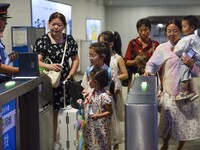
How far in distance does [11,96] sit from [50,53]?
5.77 feet

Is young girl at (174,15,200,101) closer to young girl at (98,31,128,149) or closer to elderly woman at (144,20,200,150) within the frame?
elderly woman at (144,20,200,150)

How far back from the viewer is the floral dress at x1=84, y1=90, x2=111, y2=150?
10.1 feet

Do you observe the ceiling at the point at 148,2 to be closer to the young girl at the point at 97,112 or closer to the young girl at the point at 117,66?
the young girl at the point at 117,66

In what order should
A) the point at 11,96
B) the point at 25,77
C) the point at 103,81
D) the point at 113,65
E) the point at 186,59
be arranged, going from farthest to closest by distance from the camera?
the point at 113,65 → the point at 186,59 → the point at 103,81 → the point at 25,77 → the point at 11,96

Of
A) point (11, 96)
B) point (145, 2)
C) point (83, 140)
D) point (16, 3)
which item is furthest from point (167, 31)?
point (145, 2)

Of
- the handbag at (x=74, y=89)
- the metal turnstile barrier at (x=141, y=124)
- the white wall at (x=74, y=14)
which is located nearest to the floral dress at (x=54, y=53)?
the handbag at (x=74, y=89)

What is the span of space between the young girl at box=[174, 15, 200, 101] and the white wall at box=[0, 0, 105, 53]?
12.7 feet

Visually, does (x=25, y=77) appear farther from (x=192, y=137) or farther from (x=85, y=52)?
(x=85, y=52)

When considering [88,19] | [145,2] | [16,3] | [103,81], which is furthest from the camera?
[145,2]

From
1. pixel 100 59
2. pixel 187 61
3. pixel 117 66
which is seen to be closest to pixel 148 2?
pixel 117 66

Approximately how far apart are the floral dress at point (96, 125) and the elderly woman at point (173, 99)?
629 mm

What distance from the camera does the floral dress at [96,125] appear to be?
3.09 meters

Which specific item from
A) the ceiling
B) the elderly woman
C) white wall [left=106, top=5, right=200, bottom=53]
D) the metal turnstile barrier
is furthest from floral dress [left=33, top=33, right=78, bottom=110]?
white wall [left=106, top=5, right=200, bottom=53]

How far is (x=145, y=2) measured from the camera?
1677 centimetres
